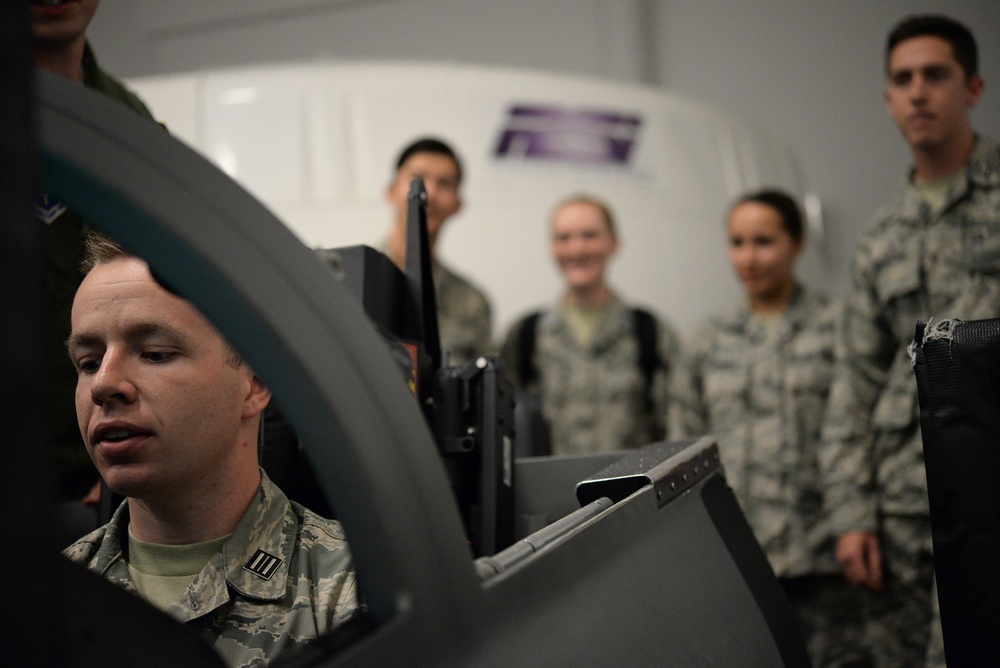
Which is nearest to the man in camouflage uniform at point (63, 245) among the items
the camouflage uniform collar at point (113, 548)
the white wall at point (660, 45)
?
the camouflage uniform collar at point (113, 548)

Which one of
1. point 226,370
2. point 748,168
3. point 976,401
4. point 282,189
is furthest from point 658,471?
point 748,168

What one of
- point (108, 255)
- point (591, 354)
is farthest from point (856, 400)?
point (108, 255)

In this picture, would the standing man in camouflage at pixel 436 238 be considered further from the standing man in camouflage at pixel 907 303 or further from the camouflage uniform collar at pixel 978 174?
the camouflage uniform collar at pixel 978 174

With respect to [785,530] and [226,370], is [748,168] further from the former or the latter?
[226,370]

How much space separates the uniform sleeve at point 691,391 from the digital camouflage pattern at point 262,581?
6.85 feet

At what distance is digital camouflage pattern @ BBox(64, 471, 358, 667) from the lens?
1034 mm

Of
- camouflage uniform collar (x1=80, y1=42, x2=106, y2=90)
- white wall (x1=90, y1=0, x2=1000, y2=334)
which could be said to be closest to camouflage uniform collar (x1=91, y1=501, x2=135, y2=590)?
camouflage uniform collar (x1=80, y1=42, x2=106, y2=90)

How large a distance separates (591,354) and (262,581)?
2.55 metres

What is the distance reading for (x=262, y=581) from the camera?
3.52ft

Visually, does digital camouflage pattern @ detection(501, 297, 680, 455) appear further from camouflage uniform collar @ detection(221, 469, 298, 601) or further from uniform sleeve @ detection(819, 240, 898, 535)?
camouflage uniform collar @ detection(221, 469, 298, 601)

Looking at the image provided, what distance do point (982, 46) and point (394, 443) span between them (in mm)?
5243

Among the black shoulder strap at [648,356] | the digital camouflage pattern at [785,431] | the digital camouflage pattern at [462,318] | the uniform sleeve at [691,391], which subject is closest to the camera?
the digital camouflage pattern at [785,431]

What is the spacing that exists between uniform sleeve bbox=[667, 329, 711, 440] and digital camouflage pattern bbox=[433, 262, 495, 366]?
0.66 metres

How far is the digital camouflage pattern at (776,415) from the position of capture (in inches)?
112
